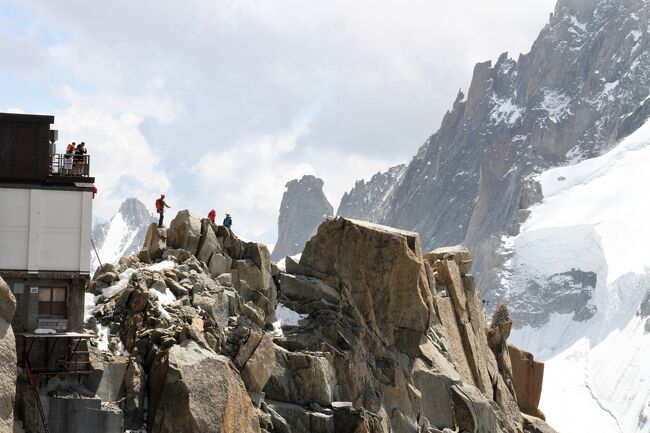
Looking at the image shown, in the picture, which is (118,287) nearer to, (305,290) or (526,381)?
(305,290)

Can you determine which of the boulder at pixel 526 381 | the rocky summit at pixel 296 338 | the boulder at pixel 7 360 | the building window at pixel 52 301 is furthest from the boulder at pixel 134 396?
the boulder at pixel 526 381

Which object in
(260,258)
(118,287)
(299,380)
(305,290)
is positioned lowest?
(299,380)

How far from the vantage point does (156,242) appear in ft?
178

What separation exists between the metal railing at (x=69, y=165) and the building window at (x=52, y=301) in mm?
3810

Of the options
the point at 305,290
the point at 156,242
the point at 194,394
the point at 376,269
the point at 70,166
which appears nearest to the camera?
the point at 194,394

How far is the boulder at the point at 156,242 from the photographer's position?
177 ft

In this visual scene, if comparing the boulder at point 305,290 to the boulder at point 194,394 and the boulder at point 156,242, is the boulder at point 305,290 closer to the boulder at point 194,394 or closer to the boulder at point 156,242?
the boulder at point 156,242

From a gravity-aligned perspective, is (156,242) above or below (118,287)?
above

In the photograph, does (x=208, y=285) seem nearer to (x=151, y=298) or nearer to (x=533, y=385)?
(x=151, y=298)

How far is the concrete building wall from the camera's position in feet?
138

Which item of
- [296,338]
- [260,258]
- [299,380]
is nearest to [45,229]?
[299,380]

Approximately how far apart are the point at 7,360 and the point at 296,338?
18341 millimetres

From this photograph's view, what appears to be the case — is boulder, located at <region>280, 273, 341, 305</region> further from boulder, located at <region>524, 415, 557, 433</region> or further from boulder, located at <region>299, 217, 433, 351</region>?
boulder, located at <region>524, 415, 557, 433</region>

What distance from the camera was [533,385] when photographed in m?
76.6
